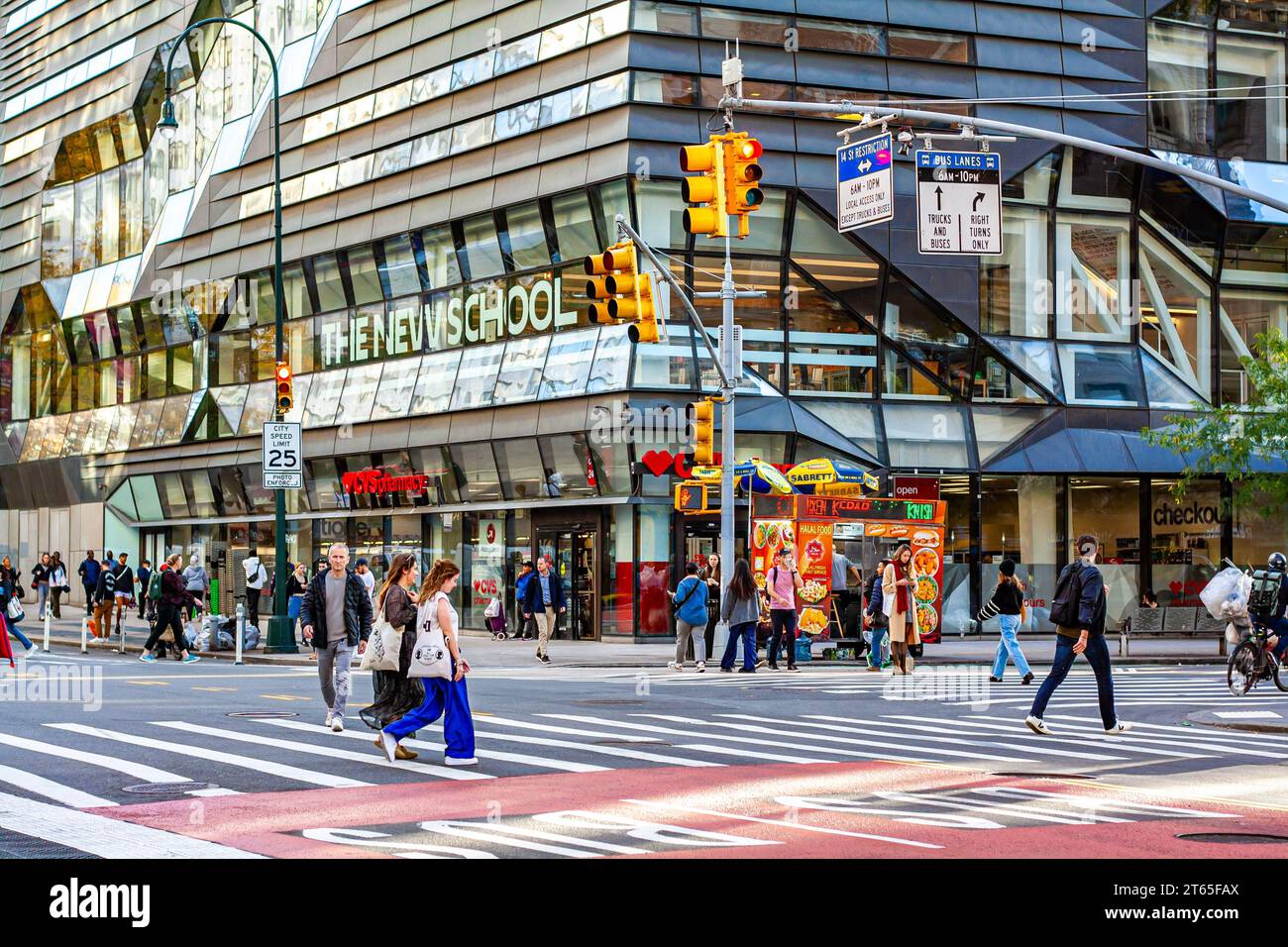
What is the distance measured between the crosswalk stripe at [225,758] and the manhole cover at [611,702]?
6295 millimetres

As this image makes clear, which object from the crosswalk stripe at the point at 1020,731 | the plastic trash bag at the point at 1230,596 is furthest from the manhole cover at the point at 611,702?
the plastic trash bag at the point at 1230,596

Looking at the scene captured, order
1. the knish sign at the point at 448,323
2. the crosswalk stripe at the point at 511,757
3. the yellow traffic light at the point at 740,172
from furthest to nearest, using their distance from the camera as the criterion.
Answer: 1. the knish sign at the point at 448,323
2. the yellow traffic light at the point at 740,172
3. the crosswalk stripe at the point at 511,757

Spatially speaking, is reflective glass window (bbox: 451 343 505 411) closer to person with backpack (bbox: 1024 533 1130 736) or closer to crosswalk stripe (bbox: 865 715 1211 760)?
crosswalk stripe (bbox: 865 715 1211 760)

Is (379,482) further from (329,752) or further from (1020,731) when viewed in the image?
(329,752)

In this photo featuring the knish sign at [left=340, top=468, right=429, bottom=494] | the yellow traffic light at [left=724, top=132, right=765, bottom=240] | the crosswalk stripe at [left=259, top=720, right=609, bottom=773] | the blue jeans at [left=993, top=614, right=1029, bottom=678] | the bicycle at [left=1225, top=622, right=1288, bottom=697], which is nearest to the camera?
the crosswalk stripe at [left=259, top=720, right=609, bottom=773]

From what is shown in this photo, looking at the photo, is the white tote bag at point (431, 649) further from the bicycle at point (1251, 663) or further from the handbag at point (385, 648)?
the bicycle at point (1251, 663)

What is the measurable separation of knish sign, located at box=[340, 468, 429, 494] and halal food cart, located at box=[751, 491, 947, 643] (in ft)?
50.6

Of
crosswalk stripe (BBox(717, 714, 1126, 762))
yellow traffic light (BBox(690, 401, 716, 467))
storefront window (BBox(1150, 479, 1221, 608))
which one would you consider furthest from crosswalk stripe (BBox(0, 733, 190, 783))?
storefront window (BBox(1150, 479, 1221, 608))

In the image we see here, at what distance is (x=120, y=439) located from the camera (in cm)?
5878

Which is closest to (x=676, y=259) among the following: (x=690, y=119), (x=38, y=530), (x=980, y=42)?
(x=690, y=119)

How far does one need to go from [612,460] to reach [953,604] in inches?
363

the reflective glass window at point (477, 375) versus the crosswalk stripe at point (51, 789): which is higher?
the reflective glass window at point (477, 375)

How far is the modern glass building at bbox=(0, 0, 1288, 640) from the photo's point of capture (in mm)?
37938

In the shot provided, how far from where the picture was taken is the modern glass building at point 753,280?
3794 centimetres
